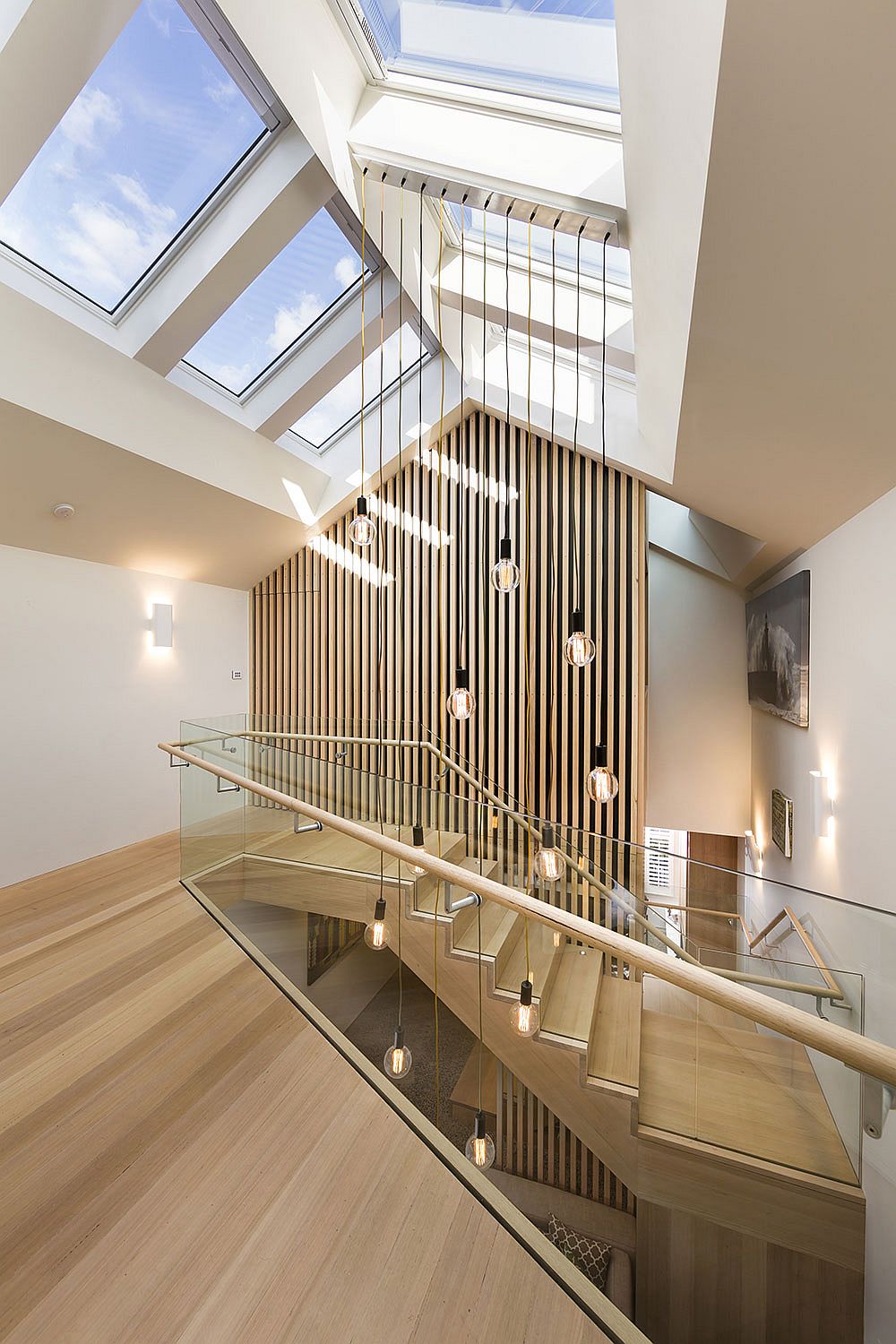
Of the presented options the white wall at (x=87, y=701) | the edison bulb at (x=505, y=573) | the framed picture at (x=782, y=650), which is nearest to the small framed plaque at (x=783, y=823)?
the framed picture at (x=782, y=650)

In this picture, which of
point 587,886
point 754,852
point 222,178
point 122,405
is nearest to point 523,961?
point 587,886

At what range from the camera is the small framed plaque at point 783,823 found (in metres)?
4.98

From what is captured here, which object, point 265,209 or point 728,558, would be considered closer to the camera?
point 265,209

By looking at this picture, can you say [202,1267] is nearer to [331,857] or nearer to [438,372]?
[331,857]

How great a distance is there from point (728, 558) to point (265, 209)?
498cm

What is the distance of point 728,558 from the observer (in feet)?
20.6

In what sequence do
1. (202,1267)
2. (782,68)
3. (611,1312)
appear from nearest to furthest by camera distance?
1. (782,68)
2. (611,1312)
3. (202,1267)

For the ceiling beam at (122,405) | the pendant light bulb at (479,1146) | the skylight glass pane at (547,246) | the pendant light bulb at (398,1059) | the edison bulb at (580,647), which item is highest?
the skylight glass pane at (547,246)

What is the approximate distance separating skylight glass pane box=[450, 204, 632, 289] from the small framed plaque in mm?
4032

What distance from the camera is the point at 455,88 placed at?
3008 mm

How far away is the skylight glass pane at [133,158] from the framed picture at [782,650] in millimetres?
4600

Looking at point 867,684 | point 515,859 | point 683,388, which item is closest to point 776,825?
point 867,684

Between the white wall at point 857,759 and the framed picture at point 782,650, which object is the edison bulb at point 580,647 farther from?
the framed picture at point 782,650

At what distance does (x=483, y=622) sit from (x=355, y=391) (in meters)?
2.55
